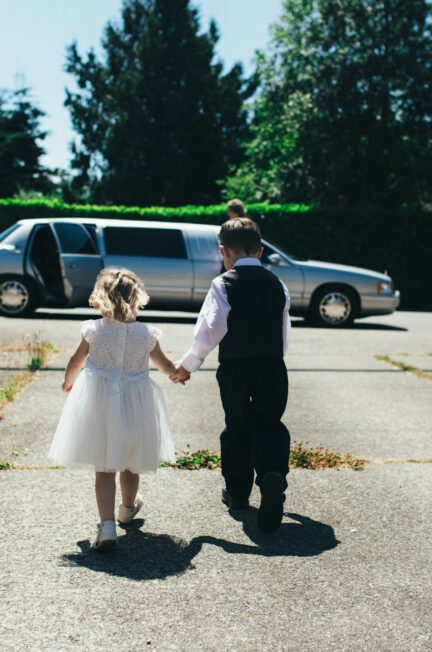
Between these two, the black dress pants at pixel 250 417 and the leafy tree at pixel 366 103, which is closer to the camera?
the black dress pants at pixel 250 417

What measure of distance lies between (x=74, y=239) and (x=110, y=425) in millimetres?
10991

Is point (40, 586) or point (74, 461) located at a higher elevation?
point (74, 461)

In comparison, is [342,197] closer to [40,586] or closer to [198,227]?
[198,227]

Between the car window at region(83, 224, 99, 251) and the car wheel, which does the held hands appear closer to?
the car wheel

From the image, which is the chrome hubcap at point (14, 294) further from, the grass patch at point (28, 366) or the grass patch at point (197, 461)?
the grass patch at point (197, 461)

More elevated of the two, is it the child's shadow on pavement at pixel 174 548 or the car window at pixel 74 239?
the car window at pixel 74 239

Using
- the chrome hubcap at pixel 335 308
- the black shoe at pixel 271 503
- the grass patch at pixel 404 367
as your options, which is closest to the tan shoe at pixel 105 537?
the black shoe at pixel 271 503

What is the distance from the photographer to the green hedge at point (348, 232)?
21516mm

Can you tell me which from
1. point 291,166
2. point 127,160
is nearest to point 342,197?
point 291,166

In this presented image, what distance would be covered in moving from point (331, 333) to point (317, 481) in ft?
28.5

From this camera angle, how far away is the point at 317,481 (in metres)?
5.14

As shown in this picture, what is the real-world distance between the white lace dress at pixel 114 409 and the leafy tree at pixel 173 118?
106ft

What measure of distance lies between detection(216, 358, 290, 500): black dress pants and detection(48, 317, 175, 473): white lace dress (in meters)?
0.43

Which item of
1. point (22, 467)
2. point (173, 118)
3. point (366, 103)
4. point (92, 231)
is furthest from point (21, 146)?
point (22, 467)
